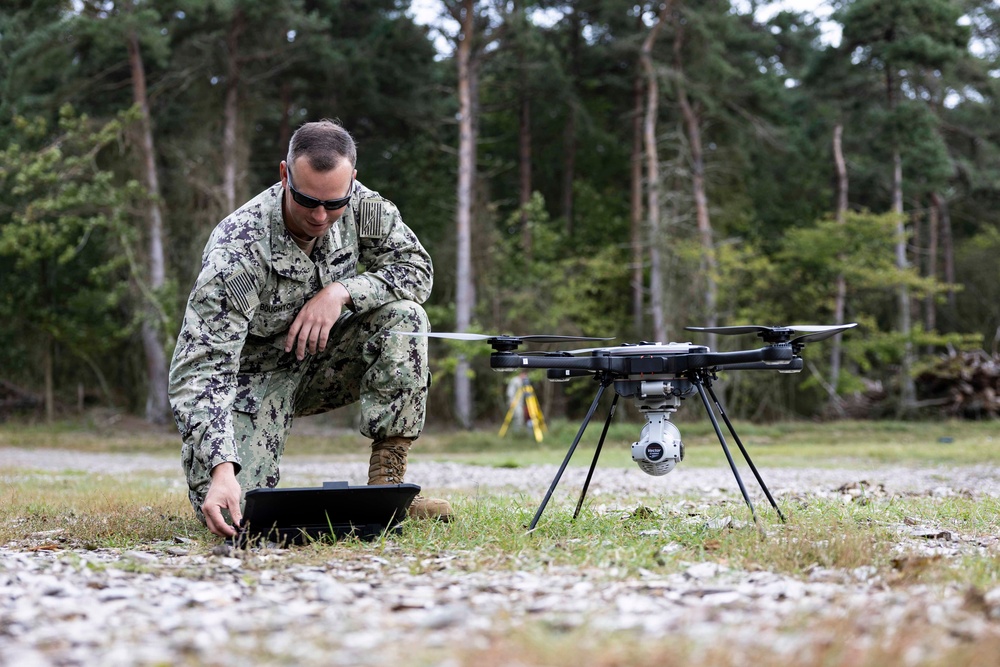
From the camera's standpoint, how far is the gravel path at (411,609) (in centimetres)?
224

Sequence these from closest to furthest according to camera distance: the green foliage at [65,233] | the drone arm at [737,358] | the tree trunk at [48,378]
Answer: the drone arm at [737,358]
the green foliage at [65,233]
the tree trunk at [48,378]

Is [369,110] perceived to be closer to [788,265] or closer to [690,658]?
[788,265]

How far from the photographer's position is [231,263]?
4.54m

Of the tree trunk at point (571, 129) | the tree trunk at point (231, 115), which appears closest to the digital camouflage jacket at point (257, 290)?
the tree trunk at point (231, 115)

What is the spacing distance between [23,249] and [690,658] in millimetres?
21957

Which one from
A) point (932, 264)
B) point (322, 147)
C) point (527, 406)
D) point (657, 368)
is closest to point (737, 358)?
point (657, 368)

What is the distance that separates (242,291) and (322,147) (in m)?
0.76

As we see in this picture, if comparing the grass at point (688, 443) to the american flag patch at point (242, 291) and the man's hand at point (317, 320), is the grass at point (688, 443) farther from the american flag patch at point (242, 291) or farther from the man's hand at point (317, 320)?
the american flag patch at point (242, 291)

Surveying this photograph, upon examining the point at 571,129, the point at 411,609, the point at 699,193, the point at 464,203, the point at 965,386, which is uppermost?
the point at 571,129

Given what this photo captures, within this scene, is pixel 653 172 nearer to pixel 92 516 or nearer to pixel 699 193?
pixel 699 193

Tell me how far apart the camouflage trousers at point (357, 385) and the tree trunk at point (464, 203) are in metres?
17.7

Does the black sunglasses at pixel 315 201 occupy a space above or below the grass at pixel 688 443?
above

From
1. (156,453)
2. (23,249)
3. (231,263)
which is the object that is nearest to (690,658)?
(231,263)

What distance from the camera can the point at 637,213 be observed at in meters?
28.6
